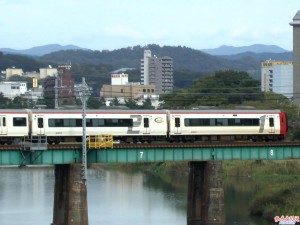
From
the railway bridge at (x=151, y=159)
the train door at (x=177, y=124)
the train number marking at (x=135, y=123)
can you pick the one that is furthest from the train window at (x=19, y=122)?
the train door at (x=177, y=124)

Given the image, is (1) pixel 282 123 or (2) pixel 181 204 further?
(2) pixel 181 204

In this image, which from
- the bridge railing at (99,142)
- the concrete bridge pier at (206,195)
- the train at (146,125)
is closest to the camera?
the bridge railing at (99,142)

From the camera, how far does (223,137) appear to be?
3420 inches

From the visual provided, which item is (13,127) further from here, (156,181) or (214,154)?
(156,181)

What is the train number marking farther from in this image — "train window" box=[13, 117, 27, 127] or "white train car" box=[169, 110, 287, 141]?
"train window" box=[13, 117, 27, 127]

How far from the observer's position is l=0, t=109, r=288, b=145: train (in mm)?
78750

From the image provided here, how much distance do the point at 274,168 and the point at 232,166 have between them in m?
9.75

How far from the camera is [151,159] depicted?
79188mm

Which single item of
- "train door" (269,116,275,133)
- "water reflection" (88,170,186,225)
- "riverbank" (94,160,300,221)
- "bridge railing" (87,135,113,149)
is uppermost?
"train door" (269,116,275,133)

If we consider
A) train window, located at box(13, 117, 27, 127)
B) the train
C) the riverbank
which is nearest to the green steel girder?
the train

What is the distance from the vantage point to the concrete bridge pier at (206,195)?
8462cm

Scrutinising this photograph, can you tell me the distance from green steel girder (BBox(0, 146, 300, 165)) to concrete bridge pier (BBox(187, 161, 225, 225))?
136 inches

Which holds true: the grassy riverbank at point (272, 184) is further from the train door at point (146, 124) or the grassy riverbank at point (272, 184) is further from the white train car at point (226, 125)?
the train door at point (146, 124)

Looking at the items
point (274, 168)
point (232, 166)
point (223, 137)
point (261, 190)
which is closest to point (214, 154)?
point (223, 137)
